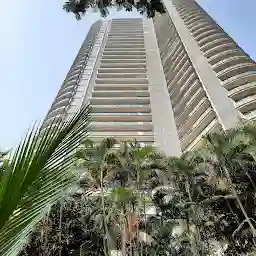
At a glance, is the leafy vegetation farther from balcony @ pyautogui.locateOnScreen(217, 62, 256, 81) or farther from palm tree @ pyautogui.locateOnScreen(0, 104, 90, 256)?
balcony @ pyautogui.locateOnScreen(217, 62, 256, 81)

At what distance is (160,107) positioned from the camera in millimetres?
57438

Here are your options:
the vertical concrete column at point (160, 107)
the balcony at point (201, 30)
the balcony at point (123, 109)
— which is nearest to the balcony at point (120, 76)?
the vertical concrete column at point (160, 107)

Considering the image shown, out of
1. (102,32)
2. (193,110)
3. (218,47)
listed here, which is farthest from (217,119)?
(102,32)

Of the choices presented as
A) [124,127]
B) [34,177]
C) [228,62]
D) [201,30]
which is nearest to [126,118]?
[124,127]

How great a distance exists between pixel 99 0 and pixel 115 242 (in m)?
10.9

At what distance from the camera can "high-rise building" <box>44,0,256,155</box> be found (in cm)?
4241

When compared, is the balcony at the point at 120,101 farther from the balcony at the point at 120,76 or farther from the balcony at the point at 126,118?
the balcony at the point at 120,76

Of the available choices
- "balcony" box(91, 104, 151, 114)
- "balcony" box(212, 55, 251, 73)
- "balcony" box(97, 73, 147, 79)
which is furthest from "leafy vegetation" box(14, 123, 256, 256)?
"balcony" box(97, 73, 147, 79)

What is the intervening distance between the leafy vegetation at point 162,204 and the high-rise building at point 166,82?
14.5 metres

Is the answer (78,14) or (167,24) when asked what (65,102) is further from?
(78,14)

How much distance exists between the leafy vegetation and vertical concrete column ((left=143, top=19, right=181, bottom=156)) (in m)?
18.3

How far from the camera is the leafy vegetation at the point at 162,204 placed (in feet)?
52.5

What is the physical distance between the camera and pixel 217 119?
38.6 metres

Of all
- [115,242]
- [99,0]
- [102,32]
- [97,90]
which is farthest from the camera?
[102,32]
